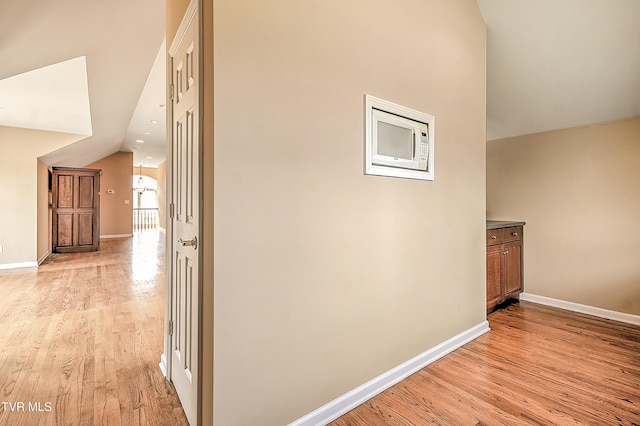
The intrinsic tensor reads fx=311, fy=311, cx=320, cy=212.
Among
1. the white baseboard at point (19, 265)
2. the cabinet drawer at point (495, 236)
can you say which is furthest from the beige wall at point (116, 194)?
the cabinet drawer at point (495, 236)

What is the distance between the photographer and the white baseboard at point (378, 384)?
A: 162 cm

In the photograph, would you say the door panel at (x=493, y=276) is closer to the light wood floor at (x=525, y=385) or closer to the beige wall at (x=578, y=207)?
the light wood floor at (x=525, y=385)

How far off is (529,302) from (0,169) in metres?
8.10

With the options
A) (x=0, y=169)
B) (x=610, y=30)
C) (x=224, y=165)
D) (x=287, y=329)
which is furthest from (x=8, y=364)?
(x=610, y=30)

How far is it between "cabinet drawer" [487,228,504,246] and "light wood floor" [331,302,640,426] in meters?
0.86

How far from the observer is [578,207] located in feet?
11.1

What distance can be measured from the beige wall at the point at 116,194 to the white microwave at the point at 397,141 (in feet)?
33.3

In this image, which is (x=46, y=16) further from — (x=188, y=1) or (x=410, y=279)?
(x=410, y=279)

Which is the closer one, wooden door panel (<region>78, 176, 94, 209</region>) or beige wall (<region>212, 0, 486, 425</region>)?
beige wall (<region>212, 0, 486, 425</region>)

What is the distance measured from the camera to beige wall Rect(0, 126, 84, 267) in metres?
5.20

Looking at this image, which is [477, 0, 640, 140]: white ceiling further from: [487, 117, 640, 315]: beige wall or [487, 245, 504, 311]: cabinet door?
[487, 245, 504, 311]: cabinet door

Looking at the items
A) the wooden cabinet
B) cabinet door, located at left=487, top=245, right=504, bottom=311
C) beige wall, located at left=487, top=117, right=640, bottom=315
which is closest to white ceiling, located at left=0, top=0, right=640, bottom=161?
beige wall, located at left=487, top=117, right=640, bottom=315

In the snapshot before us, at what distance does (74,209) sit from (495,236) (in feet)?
26.5

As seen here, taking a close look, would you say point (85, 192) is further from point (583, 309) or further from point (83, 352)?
point (583, 309)
